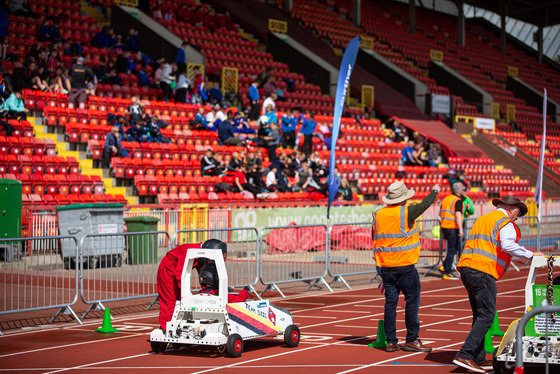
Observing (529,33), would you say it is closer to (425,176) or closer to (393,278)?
(425,176)

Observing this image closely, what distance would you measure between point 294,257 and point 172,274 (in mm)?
6562

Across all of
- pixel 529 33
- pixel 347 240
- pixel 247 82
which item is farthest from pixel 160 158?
pixel 529 33

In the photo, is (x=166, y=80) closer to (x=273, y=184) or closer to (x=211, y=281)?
(x=273, y=184)

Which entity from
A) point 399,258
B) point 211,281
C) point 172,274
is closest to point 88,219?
point 172,274

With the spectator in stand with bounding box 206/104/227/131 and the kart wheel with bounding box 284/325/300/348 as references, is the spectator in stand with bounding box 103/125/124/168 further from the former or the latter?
Result: the kart wheel with bounding box 284/325/300/348

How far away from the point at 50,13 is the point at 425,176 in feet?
51.4

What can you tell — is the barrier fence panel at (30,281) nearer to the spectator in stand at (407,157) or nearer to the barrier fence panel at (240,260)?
the barrier fence panel at (240,260)

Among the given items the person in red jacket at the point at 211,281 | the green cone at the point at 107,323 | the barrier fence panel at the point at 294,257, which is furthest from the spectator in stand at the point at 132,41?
the person in red jacket at the point at 211,281

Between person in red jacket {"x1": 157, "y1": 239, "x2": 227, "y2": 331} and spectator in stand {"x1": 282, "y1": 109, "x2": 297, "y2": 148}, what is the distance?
61.9 feet

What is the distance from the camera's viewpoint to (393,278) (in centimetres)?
873

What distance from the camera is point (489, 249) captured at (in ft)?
25.7

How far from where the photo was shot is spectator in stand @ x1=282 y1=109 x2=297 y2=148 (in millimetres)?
27891

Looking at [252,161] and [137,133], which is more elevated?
[137,133]

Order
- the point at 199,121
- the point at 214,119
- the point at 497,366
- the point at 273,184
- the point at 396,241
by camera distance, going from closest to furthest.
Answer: the point at 497,366 → the point at 396,241 → the point at 273,184 → the point at 199,121 → the point at 214,119
